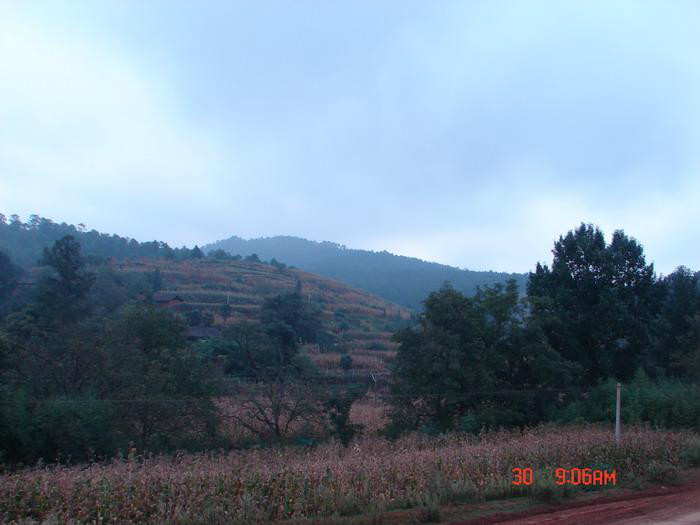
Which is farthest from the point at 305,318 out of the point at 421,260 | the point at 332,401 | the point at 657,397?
the point at 421,260

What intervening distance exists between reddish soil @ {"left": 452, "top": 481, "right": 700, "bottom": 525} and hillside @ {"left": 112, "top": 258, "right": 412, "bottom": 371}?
107 ft

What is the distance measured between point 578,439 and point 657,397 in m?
7.52

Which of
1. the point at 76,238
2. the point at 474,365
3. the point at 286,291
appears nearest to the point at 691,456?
the point at 474,365

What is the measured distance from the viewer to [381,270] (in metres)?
143

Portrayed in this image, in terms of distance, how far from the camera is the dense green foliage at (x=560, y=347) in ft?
77.4

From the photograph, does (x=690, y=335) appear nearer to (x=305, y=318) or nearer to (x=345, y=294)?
(x=305, y=318)

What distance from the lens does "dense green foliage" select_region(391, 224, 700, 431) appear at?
2358 centimetres

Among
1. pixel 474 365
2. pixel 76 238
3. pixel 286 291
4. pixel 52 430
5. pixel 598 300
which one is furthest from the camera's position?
pixel 76 238

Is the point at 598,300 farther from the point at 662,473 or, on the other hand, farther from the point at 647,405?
the point at 662,473

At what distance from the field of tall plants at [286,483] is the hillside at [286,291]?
3030 cm

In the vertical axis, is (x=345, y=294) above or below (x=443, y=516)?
above

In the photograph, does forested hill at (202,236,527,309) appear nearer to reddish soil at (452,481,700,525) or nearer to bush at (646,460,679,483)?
bush at (646,460,679,483)

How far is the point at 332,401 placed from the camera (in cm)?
A: 2405
